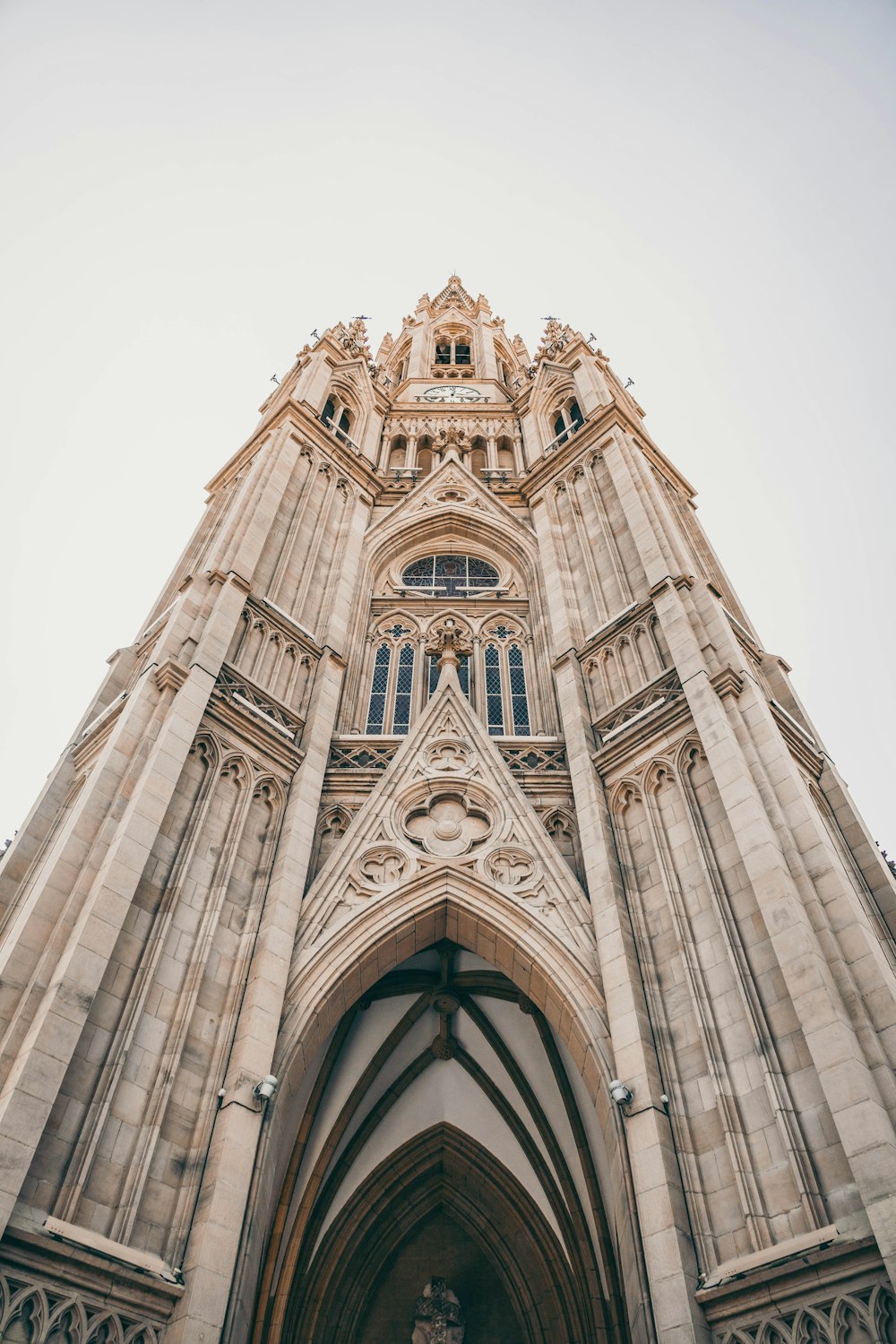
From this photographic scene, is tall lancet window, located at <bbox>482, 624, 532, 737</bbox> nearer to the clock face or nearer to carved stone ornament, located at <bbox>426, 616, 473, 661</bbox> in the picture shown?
carved stone ornament, located at <bbox>426, 616, 473, 661</bbox>

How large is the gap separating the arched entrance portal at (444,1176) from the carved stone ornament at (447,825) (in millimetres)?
2000

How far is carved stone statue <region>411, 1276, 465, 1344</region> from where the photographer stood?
13.9 m

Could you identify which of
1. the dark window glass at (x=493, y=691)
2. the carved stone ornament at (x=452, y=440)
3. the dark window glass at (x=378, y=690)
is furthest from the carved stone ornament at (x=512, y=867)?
the carved stone ornament at (x=452, y=440)

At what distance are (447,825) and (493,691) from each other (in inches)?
182

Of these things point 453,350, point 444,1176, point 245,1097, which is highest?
point 453,350

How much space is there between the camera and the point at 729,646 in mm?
14328

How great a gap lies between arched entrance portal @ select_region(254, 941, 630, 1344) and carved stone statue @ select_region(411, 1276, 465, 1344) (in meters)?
0.23

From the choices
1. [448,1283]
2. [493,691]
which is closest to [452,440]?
[493,691]

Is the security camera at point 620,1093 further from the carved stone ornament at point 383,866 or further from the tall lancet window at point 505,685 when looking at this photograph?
the tall lancet window at point 505,685

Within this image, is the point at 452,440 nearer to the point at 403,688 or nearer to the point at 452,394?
the point at 452,394

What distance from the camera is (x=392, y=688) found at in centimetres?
1852

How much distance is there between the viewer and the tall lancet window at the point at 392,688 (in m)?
17.8

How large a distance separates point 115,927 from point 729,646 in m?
9.33

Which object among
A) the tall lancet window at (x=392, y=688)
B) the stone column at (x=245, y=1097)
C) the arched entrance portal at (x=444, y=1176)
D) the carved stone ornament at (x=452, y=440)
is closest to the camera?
the stone column at (x=245, y=1097)
